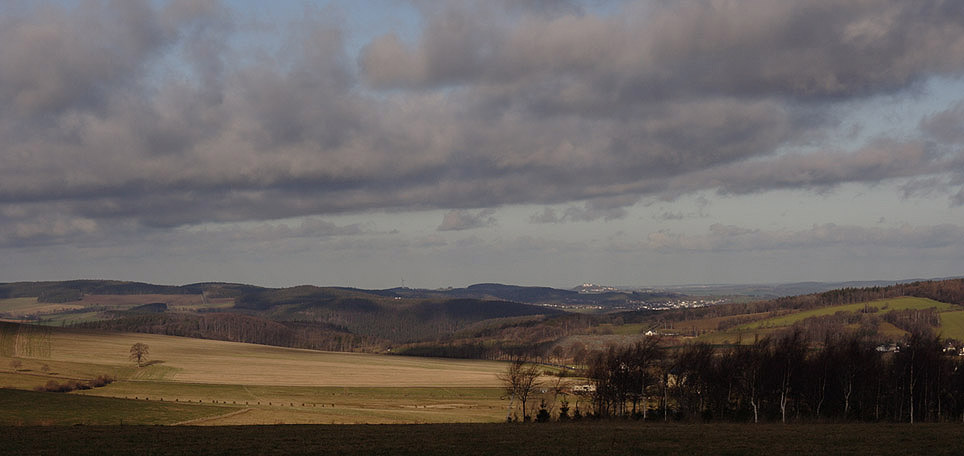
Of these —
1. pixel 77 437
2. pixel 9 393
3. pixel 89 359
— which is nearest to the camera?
pixel 77 437

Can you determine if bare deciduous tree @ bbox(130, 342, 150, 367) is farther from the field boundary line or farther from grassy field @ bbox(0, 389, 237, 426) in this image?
the field boundary line

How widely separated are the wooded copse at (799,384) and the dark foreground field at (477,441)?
99.5 ft

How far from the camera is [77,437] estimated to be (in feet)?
138

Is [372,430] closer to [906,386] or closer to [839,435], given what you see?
[839,435]

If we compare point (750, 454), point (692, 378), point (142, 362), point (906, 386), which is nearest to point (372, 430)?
point (750, 454)

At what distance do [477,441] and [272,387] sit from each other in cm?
10744

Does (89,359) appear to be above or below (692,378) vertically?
below

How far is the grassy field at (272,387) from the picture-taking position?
8800 cm

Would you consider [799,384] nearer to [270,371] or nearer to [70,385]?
[70,385]

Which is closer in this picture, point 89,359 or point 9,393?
point 9,393

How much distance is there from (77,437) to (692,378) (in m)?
66.9

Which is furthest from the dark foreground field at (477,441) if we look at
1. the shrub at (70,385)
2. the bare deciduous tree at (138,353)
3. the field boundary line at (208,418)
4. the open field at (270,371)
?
the bare deciduous tree at (138,353)

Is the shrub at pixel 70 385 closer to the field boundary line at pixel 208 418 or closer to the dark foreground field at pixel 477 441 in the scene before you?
the field boundary line at pixel 208 418

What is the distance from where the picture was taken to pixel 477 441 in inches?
1619
